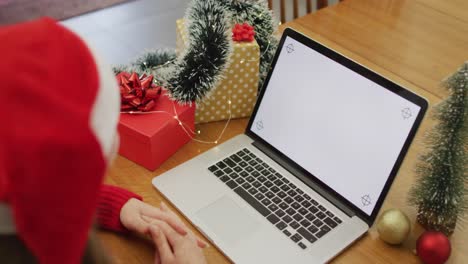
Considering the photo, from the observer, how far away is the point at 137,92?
0.97 m

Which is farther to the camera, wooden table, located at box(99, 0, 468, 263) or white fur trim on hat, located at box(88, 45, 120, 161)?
wooden table, located at box(99, 0, 468, 263)

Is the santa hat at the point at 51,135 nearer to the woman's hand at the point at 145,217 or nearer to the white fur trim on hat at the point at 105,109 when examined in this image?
the white fur trim on hat at the point at 105,109

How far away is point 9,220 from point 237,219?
1.46 feet

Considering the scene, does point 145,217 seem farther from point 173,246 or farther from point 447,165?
point 447,165

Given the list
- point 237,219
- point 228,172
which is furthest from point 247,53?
point 237,219

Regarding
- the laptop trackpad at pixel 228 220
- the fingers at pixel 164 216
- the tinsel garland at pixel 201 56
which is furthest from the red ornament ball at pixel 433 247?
the tinsel garland at pixel 201 56

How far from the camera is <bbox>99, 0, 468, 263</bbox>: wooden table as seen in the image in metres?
0.84

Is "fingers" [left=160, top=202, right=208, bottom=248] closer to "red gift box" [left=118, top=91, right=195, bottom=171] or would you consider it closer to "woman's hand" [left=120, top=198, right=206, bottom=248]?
"woman's hand" [left=120, top=198, right=206, bottom=248]

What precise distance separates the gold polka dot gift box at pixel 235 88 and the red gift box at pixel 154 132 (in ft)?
0.21

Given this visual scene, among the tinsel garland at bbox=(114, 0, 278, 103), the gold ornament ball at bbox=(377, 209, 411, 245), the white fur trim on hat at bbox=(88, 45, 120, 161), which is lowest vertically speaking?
the gold ornament ball at bbox=(377, 209, 411, 245)

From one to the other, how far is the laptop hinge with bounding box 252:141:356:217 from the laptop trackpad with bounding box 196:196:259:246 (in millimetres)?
131

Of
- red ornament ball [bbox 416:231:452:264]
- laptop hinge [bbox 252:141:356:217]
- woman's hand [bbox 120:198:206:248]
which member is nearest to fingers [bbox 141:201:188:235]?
woman's hand [bbox 120:198:206:248]

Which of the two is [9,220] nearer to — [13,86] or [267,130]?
[13,86]

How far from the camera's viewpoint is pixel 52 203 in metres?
0.48
